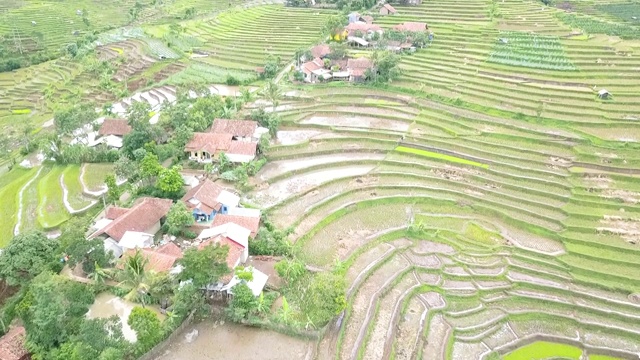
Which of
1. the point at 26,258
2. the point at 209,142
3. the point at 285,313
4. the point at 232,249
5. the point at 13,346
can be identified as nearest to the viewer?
the point at 13,346

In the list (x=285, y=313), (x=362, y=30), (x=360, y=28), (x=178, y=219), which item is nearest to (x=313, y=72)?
(x=362, y=30)

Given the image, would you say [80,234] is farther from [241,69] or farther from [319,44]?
[319,44]

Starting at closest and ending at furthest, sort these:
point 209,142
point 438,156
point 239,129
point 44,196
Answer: point 44,196
point 209,142
point 438,156
point 239,129

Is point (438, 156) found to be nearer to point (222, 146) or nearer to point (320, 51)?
point (222, 146)

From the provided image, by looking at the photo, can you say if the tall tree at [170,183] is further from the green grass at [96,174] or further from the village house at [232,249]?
the green grass at [96,174]

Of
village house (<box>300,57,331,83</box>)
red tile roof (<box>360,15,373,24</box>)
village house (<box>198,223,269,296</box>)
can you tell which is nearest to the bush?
village house (<box>300,57,331,83</box>)

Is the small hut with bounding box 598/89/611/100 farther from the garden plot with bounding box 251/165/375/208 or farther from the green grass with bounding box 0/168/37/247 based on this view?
the green grass with bounding box 0/168/37/247

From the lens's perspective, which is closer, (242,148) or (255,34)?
(242,148)

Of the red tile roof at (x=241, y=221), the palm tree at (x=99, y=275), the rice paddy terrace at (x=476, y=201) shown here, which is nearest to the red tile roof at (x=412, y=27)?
the rice paddy terrace at (x=476, y=201)
